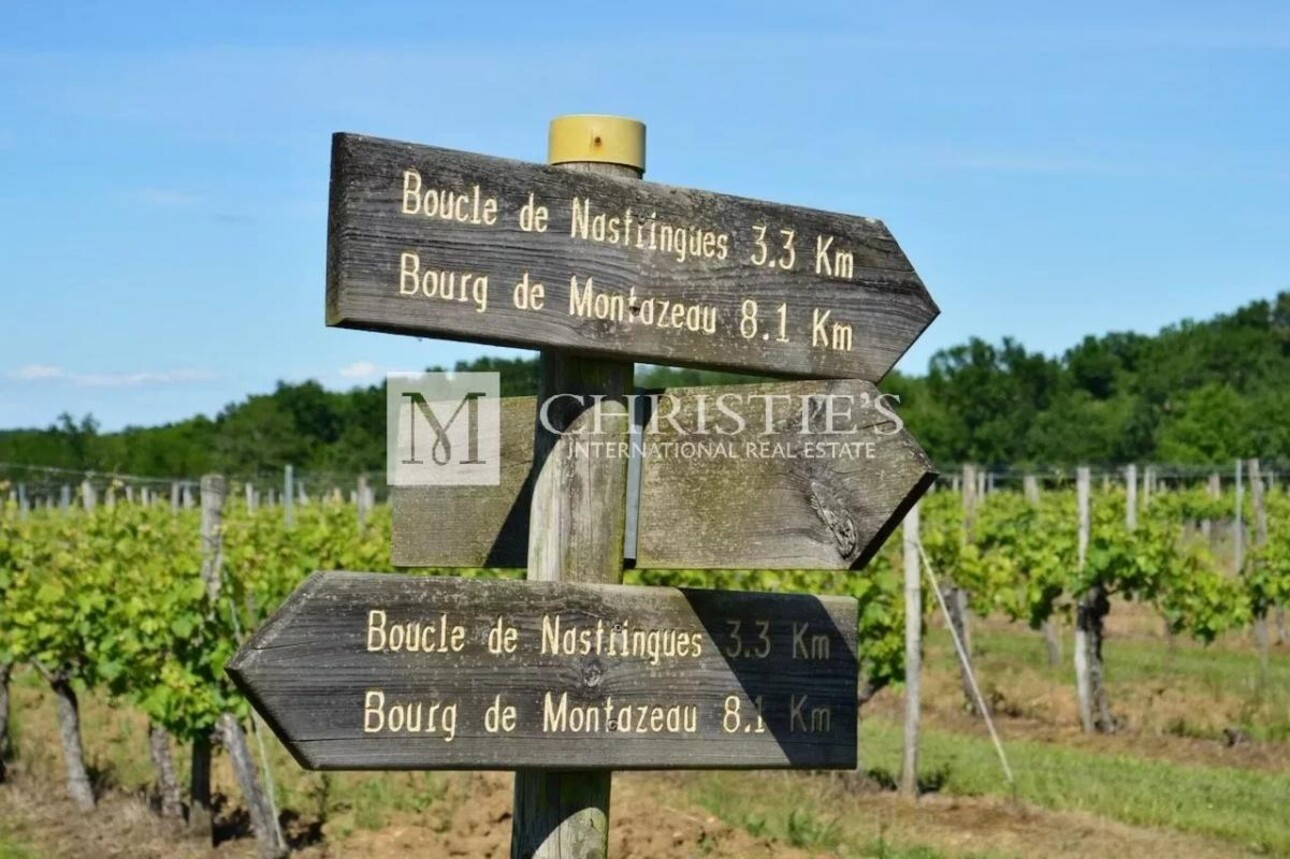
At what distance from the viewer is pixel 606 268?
111 inches

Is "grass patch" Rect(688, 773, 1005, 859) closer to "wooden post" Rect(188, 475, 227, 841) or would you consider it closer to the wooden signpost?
"wooden post" Rect(188, 475, 227, 841)

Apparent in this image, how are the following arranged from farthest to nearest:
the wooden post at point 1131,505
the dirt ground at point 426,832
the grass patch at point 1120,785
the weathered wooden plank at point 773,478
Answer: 1. the wooden post at point 1131,505
2. the grass patch at point 1120,785
3. the dirt ground at point 426,832
4. the weathered wooden plank at point 773,478

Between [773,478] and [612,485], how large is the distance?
327 mm

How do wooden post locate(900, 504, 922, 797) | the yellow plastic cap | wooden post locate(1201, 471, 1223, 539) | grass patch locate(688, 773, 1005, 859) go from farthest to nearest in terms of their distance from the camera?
wooden post locate(1201, 471, 1223, 539), wooden post locate(900, 504, 922, 797), grass patch locate(688, 773, 1005, 859), the yellow plastic cap

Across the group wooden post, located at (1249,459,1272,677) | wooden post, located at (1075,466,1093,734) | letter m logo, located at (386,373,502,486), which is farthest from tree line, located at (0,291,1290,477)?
letter m logo, located at (386,373,502,486)

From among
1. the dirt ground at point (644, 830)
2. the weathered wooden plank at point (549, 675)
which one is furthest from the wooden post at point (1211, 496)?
the weathered wooden plank at point (549, 675)

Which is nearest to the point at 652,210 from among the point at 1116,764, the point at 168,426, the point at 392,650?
the point at 392,650

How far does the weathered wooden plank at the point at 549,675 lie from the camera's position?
2633 millimetres

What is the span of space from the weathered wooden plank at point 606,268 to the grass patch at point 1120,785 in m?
6.71

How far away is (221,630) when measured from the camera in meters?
9.48

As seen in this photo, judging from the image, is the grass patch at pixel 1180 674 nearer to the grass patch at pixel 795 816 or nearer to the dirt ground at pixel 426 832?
the grass patch at pixel 795 816

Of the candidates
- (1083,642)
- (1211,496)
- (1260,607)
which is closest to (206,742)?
(1083,642)

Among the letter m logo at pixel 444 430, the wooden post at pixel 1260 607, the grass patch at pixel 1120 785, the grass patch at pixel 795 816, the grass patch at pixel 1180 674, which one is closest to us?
the letter m logo at pixel 444 430

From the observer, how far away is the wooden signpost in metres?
2.63
